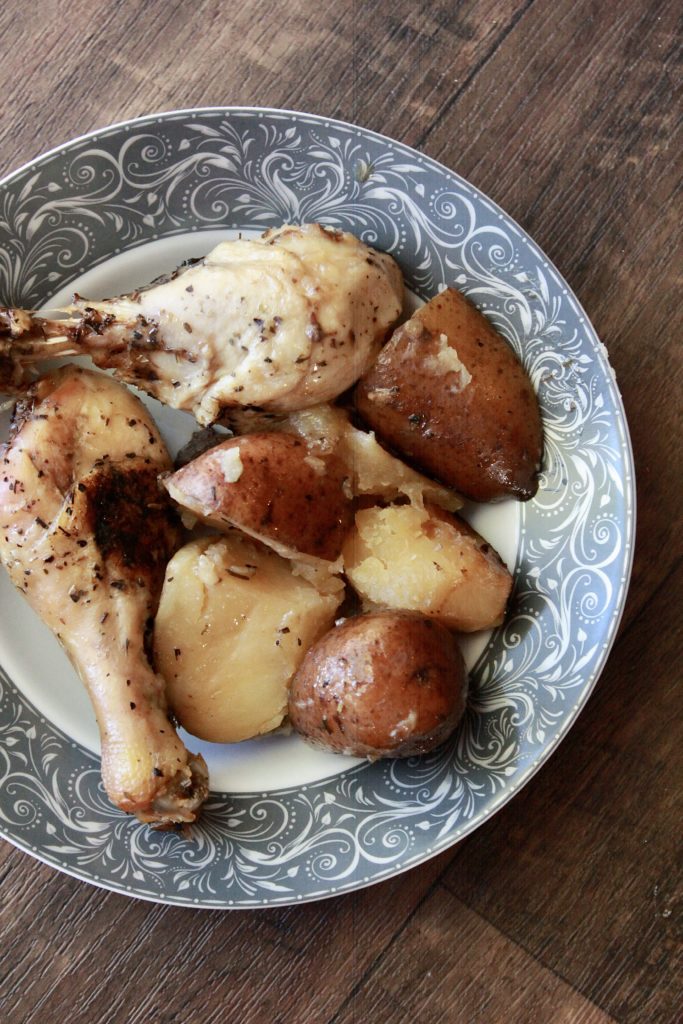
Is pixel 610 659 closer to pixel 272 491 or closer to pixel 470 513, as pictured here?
pixel 470 513

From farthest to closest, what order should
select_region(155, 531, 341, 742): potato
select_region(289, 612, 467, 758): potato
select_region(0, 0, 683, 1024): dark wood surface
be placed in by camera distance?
select_region(0, 0, 683, 1024): dark wood surface → select_region(155, 531, 341, 742): potato → select_region(289, 612, 467, 758): potato

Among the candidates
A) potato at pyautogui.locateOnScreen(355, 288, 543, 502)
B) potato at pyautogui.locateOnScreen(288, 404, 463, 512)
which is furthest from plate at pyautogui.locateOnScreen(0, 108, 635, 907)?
potato at pyautogui.locateOnScreen(288, 404, 463, 512)

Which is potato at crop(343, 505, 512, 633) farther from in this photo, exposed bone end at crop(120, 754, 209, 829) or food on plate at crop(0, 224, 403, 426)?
exposed bone end at crop(120, 754, 209, 829)

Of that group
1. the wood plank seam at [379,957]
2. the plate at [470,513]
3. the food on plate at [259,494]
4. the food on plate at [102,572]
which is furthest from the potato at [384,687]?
the wood plank seam at [379,957]

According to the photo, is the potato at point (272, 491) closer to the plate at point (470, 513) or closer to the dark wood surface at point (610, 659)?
the plate at point (470, 513)

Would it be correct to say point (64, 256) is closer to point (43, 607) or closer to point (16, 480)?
point (16, 480)

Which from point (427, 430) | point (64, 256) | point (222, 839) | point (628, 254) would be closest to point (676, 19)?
point (628, 254)

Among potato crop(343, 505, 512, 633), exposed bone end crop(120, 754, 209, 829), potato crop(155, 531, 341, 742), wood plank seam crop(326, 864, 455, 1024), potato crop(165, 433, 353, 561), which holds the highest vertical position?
potato crop(165, 433, 353, 561)

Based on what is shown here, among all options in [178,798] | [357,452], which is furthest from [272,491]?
[178,798]
